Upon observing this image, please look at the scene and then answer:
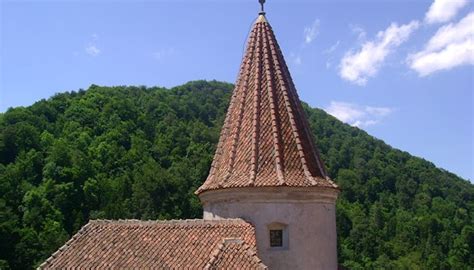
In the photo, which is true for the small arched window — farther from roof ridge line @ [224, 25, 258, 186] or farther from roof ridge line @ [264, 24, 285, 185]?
roof ridge line @ [224, 25, 258, 186]

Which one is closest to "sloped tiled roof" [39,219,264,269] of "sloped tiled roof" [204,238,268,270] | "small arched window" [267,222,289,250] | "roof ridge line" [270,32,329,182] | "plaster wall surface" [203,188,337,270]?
"sloped tiled roof" [204,238,268,270]

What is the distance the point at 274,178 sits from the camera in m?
16.1

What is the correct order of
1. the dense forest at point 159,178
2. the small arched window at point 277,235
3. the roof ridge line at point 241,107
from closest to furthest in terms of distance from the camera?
the small arched window at point 277,235 → the roof ridge line at point 241,107 → the dense forest at point 159,178

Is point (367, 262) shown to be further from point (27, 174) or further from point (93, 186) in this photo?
point (27, 174)

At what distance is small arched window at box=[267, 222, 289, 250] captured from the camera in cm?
1605

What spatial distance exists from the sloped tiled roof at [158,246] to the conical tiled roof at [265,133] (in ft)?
4.90

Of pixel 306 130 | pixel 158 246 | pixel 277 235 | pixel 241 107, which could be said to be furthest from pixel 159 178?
pixel 158 246

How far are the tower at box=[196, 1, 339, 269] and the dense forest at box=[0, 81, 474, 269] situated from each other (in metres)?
40.1

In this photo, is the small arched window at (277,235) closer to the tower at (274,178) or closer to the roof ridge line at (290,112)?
the tower at (274,178)

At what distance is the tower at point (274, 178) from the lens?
1600cm

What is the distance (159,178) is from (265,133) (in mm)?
52400

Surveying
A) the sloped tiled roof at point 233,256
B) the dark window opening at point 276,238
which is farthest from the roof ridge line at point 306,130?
the sloped tiled roof at point 233,256

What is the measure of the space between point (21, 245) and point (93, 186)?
44.7 ft

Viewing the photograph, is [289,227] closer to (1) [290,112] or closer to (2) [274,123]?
(2) [274,123]
